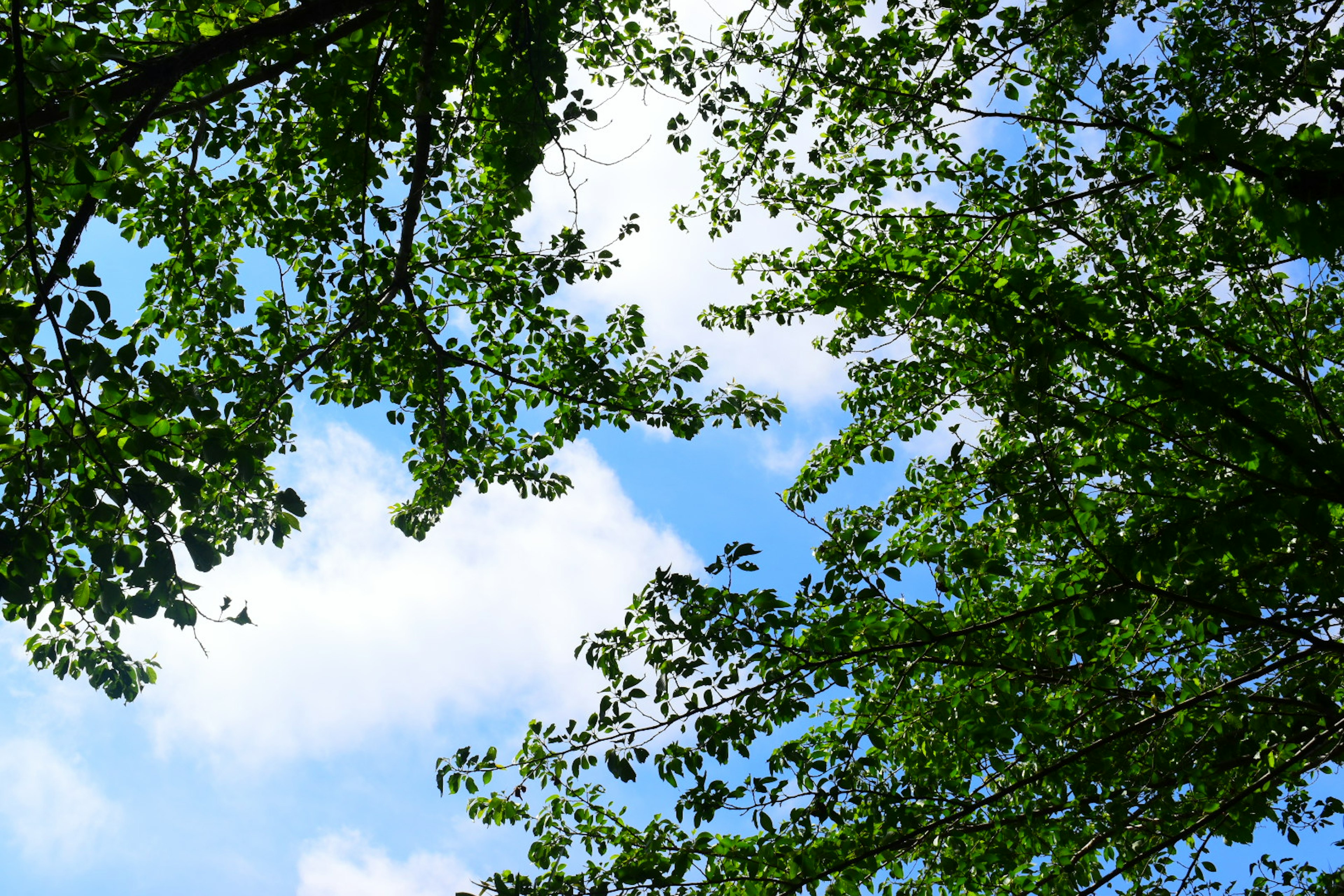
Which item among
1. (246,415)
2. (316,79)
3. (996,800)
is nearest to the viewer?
(996,800)

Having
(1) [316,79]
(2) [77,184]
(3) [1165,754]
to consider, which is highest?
(1) [316,79]

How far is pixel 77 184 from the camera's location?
2.67 m

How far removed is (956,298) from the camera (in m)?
3.79

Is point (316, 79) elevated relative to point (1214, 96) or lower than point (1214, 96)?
elevated

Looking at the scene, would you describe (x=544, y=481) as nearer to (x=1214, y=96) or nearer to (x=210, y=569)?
(x=210, y=569)

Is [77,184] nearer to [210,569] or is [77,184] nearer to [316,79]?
[210,569]

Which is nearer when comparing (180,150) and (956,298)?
(956,298)

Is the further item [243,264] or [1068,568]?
[243,264]

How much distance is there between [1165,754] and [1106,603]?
4.64 feet

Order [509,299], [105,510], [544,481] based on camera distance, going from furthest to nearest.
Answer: [544,481] → [509,299] → [105,510]

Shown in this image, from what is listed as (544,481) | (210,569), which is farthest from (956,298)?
(544,481)

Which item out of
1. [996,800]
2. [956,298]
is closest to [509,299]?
[956,298]

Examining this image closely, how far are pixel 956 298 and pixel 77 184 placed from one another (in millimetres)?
3481

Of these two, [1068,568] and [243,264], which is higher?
[243,264]
